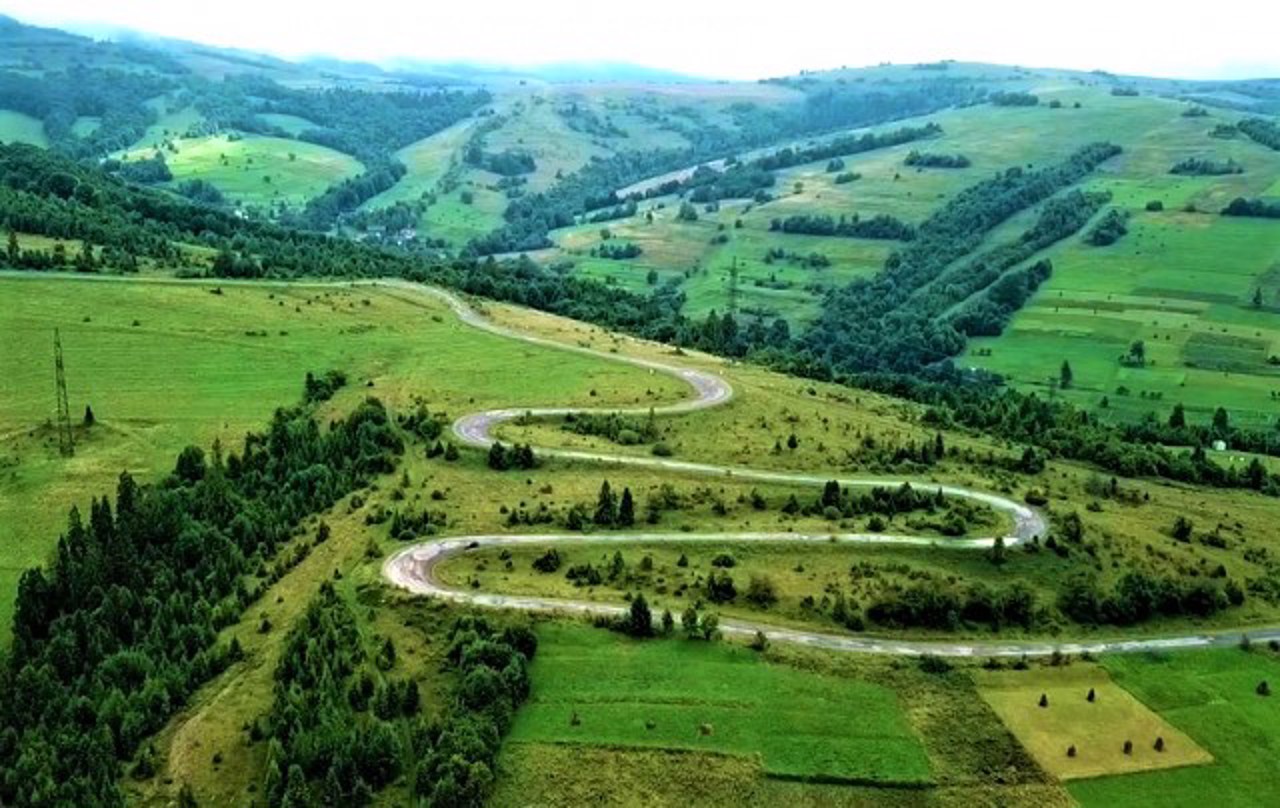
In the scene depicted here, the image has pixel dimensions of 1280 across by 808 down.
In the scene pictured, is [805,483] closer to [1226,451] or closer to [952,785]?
[952,785]

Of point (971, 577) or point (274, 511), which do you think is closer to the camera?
point (971, 577)

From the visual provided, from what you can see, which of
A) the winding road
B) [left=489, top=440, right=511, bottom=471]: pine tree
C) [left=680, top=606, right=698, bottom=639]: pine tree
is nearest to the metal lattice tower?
the winding road

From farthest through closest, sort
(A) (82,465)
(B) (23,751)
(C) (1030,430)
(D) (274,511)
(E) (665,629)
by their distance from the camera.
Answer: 1. (C) (1030,430)
2. (A) (82,465)
3. (D) (274,511)
4. (E) (665,629)
5. (B) (23,751)

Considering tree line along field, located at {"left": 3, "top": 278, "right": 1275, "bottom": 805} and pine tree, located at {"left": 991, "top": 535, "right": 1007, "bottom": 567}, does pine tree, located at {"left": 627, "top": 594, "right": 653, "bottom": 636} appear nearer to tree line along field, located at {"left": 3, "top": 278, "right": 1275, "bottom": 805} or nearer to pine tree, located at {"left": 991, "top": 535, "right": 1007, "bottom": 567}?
tree line along field, located at {"left": 3, "top": 278, "right": 1275, "bottom": 805}

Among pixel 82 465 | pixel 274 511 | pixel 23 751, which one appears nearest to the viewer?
pixel 23 751

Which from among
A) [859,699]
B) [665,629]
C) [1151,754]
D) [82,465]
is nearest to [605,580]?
[665,629]
